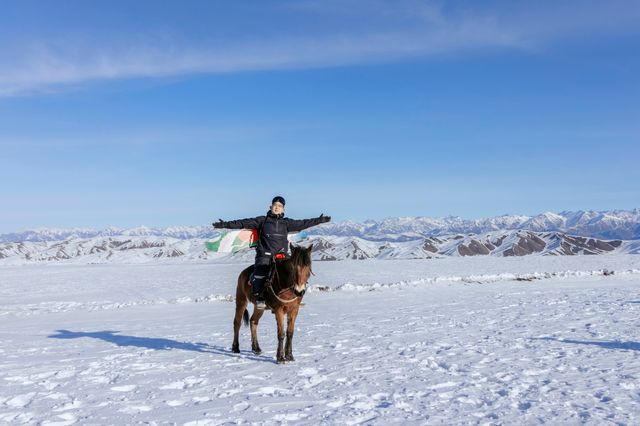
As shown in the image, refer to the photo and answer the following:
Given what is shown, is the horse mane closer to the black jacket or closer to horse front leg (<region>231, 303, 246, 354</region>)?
the black jacket

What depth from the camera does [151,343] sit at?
13.9m

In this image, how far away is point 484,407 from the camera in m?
7.35

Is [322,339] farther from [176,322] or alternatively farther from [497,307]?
[497,307]

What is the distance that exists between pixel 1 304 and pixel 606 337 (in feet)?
101

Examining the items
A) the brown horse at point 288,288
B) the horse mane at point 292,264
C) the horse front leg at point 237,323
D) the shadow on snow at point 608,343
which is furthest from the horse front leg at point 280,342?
the shadow on snow at point 608,343

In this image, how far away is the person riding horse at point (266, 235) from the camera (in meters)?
11.2

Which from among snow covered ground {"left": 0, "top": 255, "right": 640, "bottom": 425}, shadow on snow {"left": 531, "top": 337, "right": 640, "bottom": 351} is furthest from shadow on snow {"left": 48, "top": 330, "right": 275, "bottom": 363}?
shadow on snow {"left": 531, "top": 337, "right": 640, "bottom": 351}

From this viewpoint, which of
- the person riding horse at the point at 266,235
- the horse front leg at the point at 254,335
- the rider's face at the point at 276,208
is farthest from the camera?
the horse front leg at the point at 254,335

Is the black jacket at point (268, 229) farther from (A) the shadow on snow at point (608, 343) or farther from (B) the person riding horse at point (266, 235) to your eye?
(A) the shadow on snow at point (608, 343)

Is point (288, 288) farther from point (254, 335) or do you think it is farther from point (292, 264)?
point (254, 335)

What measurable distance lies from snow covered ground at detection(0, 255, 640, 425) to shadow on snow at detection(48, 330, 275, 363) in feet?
0.11

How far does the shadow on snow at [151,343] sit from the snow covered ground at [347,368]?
34 millimetres

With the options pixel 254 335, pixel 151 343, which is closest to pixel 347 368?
pixel 254 335

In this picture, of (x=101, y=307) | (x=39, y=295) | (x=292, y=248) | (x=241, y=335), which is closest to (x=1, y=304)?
(x=39, y=295)
